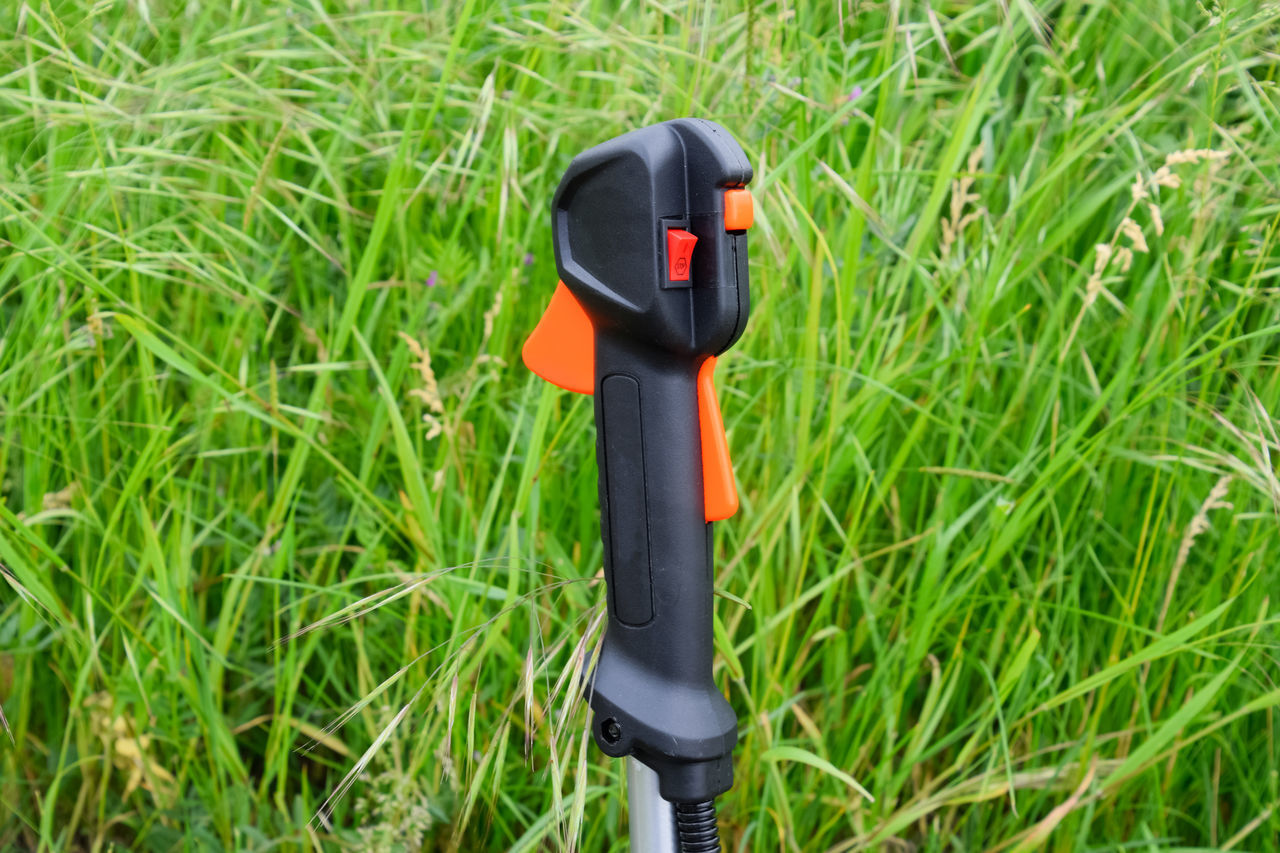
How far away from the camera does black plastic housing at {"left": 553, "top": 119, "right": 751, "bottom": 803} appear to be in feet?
2.05

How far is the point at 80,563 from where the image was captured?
108 centimetres

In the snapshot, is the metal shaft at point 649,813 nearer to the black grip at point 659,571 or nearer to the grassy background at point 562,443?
the black grip at point 659,571

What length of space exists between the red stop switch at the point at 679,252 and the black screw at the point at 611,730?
295mm

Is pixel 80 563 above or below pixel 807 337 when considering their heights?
below

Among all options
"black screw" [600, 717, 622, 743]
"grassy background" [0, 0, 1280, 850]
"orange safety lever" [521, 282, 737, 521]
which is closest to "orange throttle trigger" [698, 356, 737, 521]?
"orange safety lever" [521, 282, 737, 521]

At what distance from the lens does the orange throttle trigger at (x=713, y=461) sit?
678mm

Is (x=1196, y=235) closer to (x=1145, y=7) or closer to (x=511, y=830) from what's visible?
(x=1145, y=7)

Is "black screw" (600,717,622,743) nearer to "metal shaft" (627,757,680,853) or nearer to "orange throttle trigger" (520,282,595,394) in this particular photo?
"metal shaft" (627,757,680,853)

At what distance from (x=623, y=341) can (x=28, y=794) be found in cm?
91

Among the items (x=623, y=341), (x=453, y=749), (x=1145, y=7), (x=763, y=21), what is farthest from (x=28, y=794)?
(x=1145, y=7)

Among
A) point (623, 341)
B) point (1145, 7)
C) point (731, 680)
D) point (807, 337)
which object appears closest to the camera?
point (623, 341)

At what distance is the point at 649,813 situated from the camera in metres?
0.74

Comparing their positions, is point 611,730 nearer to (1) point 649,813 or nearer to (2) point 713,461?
(1) point 649,813

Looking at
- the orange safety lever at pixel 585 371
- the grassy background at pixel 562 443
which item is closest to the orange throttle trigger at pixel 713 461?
the orange safety lever at pixel 585 371
